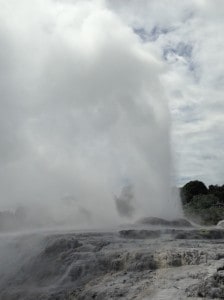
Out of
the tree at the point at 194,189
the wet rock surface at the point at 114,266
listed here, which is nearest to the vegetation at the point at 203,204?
the tree at the point at 194,189

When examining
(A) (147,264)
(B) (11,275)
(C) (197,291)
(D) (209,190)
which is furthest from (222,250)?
(D) (209,190)

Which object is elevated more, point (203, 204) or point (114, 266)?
point (203, 204)

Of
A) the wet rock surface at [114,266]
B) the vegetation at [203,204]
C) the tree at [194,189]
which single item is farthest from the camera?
the tree at [194,189]

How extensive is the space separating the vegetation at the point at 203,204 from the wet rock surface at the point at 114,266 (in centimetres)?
1880

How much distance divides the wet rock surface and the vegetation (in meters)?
18.8

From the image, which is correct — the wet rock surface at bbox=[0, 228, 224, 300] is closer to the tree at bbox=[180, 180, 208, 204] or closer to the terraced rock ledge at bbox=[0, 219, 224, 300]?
the terraced rock ledge at bbox=[0, 219, 224, 300]

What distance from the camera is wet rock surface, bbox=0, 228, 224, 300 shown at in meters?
11.0

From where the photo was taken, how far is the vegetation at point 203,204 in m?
38.2

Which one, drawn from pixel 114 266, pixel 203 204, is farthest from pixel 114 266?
pixel 203 204

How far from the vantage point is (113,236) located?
1869cm

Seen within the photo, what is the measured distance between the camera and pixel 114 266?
13.9m

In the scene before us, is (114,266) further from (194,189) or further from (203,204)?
(194,189)

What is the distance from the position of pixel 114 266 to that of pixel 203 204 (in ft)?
116

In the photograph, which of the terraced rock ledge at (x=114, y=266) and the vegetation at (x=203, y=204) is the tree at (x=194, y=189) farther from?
the terraced rock ledge at (x=114, y=266)
